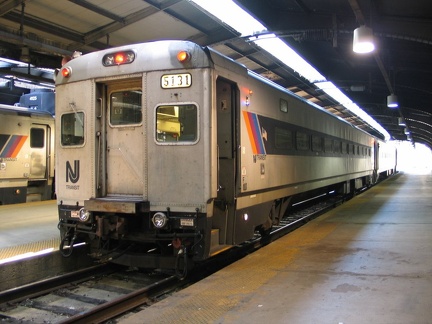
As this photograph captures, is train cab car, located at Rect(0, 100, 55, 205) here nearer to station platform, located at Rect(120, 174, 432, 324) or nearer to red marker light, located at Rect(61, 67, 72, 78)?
red marker light, located at Rect(61, 67, 72, 78)

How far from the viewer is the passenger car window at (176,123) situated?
17.8 feet

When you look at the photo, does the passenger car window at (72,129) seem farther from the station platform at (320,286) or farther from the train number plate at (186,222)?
the station platform at (320,286)

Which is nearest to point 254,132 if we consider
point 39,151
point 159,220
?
point 159,220

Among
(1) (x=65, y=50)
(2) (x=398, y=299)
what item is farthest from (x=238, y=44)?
(2) (x=398, y=299)

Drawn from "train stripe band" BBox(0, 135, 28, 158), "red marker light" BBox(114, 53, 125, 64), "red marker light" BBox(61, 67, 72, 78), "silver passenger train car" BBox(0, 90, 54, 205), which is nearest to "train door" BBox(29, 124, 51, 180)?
"silver passenger train car" BBox(0, 90, 54, 205)

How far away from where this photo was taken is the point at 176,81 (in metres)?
5.48

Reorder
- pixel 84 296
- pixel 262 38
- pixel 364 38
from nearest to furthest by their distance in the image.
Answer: pixel 84 296
pixel 364 38
pixel 262 38

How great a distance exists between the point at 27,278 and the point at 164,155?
2.94 m

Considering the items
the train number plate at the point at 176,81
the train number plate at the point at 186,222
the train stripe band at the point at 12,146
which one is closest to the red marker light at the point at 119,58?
the train number plate at the point at 176,81

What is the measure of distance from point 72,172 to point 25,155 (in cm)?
665

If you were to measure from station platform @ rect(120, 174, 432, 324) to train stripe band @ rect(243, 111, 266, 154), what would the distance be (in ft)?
5.54

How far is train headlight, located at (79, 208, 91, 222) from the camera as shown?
572cm

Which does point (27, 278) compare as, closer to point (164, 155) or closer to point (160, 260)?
point (160, 260)

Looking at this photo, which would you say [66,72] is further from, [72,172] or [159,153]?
[159,153]
